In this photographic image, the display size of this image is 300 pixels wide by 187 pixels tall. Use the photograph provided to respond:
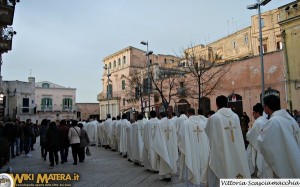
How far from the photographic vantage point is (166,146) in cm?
985

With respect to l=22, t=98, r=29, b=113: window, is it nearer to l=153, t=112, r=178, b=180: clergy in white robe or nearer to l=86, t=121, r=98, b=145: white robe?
l=86, t=121, r=98, b=145: white robe

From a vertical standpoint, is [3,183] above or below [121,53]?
below

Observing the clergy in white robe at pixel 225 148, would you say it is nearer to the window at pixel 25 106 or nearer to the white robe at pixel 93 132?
the white robe at pixel 93 132

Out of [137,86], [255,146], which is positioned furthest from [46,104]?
[255,146]

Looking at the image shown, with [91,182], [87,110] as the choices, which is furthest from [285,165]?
[87,110]

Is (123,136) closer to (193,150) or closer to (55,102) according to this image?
(193,150)

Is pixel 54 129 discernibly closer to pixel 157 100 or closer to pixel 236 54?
pixel 157 100

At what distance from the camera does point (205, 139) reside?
898cm

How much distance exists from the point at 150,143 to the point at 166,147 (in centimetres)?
104

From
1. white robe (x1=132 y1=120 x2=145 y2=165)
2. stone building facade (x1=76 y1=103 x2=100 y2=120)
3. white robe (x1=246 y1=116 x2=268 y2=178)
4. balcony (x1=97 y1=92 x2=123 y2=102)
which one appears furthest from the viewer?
stone building facade (x1=76 y1=103 x2=100 y2=120)

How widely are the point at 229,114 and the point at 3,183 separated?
15.9 ft

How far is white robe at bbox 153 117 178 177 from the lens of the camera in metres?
9.45

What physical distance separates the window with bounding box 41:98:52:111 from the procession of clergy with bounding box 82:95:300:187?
185ft

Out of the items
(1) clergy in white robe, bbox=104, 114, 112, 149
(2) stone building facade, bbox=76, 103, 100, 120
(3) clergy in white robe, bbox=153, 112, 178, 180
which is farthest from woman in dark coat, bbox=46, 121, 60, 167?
(2) stone building facade, bbox=76, 103, 100, 120
